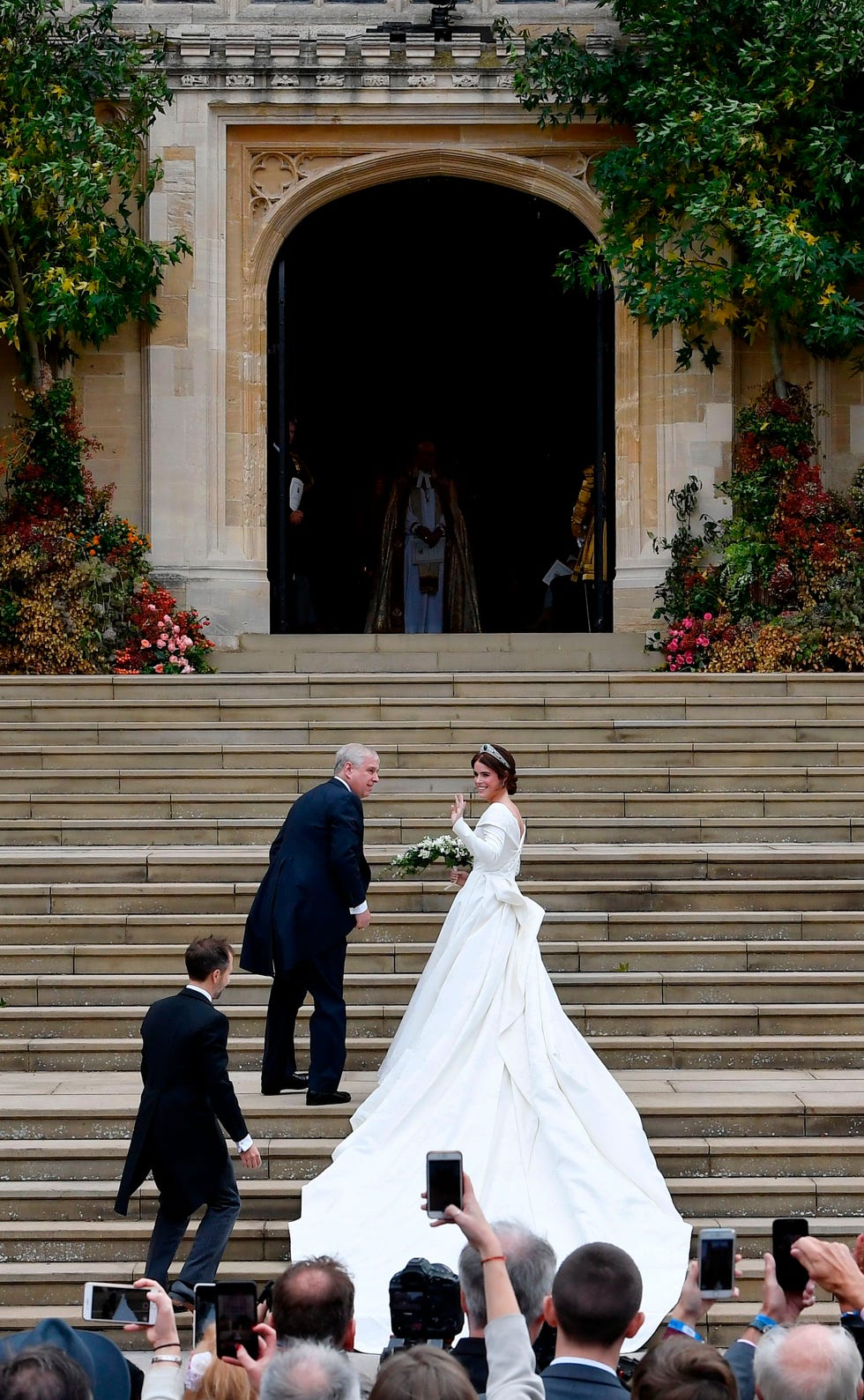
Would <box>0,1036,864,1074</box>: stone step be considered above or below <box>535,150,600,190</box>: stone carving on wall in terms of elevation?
below

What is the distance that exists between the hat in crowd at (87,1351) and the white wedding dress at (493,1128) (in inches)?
116

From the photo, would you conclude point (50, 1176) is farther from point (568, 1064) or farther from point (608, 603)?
point (608, 603)

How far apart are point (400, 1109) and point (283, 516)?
816 cm

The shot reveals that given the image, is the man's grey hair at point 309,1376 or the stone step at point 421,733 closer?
the man's grey hair at point 309,1376

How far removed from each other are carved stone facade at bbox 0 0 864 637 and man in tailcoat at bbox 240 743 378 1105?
6.64 metres

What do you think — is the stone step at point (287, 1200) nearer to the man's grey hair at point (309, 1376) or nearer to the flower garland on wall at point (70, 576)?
the man's grey hair at point (309, 1376)

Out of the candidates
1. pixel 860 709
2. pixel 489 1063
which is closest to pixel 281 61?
pixel 860 709

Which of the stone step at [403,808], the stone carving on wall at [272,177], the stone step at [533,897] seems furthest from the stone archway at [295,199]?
the stone step at [533,897]

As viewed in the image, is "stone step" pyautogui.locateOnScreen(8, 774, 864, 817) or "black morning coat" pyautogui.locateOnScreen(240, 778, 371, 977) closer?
"black morning coat" pyautogui.locateOnScreen(240, 778, 371, 977)

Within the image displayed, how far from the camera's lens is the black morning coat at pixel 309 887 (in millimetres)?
7477

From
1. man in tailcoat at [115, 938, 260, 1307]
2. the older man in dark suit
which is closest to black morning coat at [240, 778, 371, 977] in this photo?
man in tailcoat at [115, 938, 260, 1307]

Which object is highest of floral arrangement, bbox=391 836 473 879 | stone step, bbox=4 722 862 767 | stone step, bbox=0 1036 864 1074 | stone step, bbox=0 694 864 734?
stone step, bbox=0 694 864 734

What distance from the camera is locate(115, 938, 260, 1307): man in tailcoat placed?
604cm

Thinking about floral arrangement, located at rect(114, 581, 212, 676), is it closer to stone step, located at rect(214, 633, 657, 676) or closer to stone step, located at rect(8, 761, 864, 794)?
stone step, located at rect(214, 633, 657, 676)
